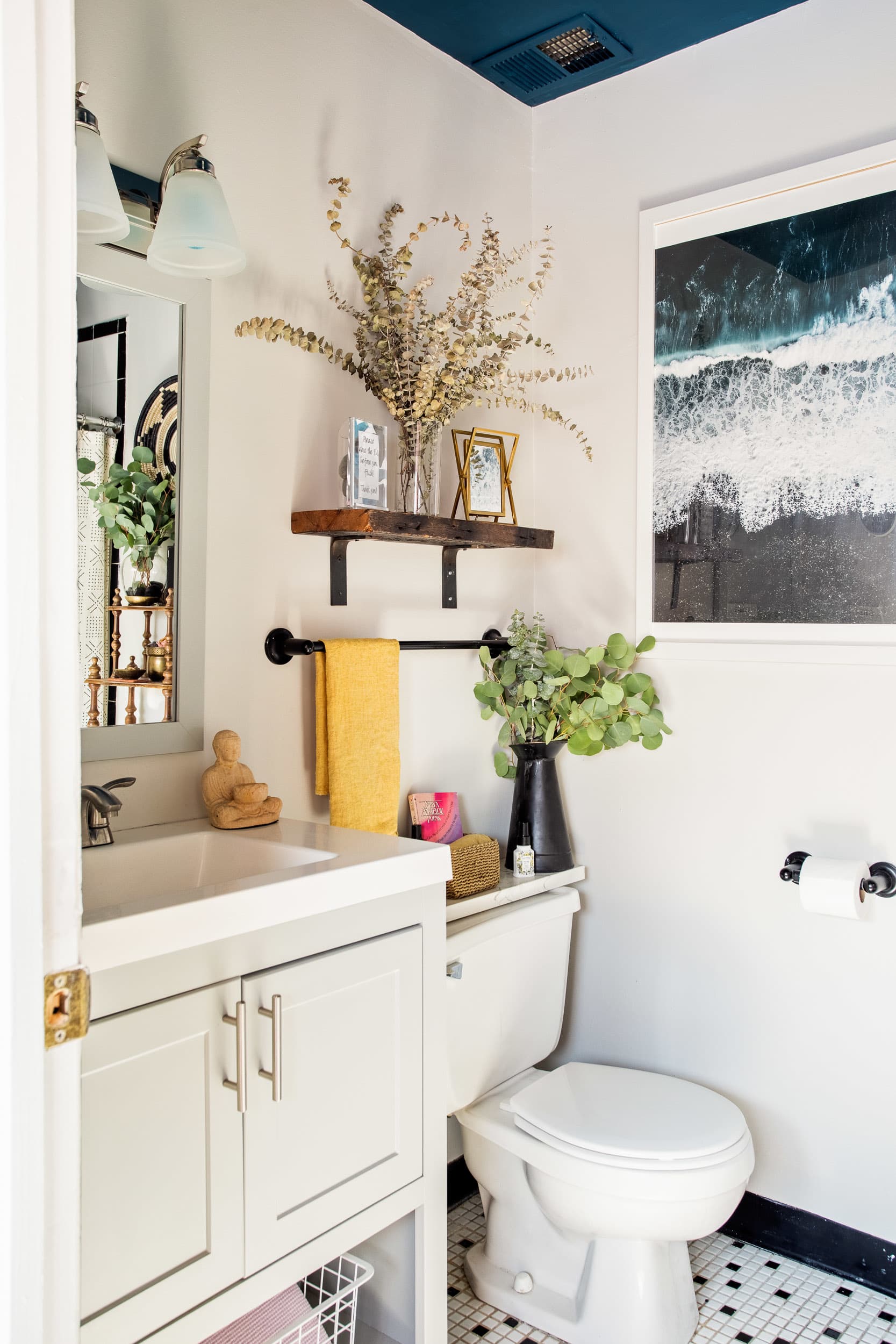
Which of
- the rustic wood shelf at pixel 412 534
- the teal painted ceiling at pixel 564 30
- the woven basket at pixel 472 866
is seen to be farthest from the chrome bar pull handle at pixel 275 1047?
the teal painted ceiling at pixel 564 30

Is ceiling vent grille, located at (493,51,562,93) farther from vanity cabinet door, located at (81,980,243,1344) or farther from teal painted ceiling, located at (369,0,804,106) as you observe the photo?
vanity cabinet door, located at (81,980,243,1344)

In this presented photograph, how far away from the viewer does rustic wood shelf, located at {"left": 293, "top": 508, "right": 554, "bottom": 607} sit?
5.59 feet

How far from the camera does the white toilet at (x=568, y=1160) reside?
5.25 feet

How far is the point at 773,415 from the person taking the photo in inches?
77.6

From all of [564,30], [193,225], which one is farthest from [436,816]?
[564,30]

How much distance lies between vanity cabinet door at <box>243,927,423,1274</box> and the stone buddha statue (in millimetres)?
323

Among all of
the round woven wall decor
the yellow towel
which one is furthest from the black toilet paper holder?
the round woven wall decor

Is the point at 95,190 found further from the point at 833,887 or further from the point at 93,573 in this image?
the point at 833,887

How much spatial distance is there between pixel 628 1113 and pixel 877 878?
623mm

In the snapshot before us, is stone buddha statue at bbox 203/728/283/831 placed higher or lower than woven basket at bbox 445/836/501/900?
higher

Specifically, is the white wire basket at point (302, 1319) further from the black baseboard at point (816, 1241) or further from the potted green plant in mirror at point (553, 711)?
the potted green plant in mirror at point (553, 711)

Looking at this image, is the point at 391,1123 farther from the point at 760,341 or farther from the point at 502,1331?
the point at 760,341

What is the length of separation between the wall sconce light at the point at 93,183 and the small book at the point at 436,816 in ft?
3.76

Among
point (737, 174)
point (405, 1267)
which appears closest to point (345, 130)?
point (737, 174)
